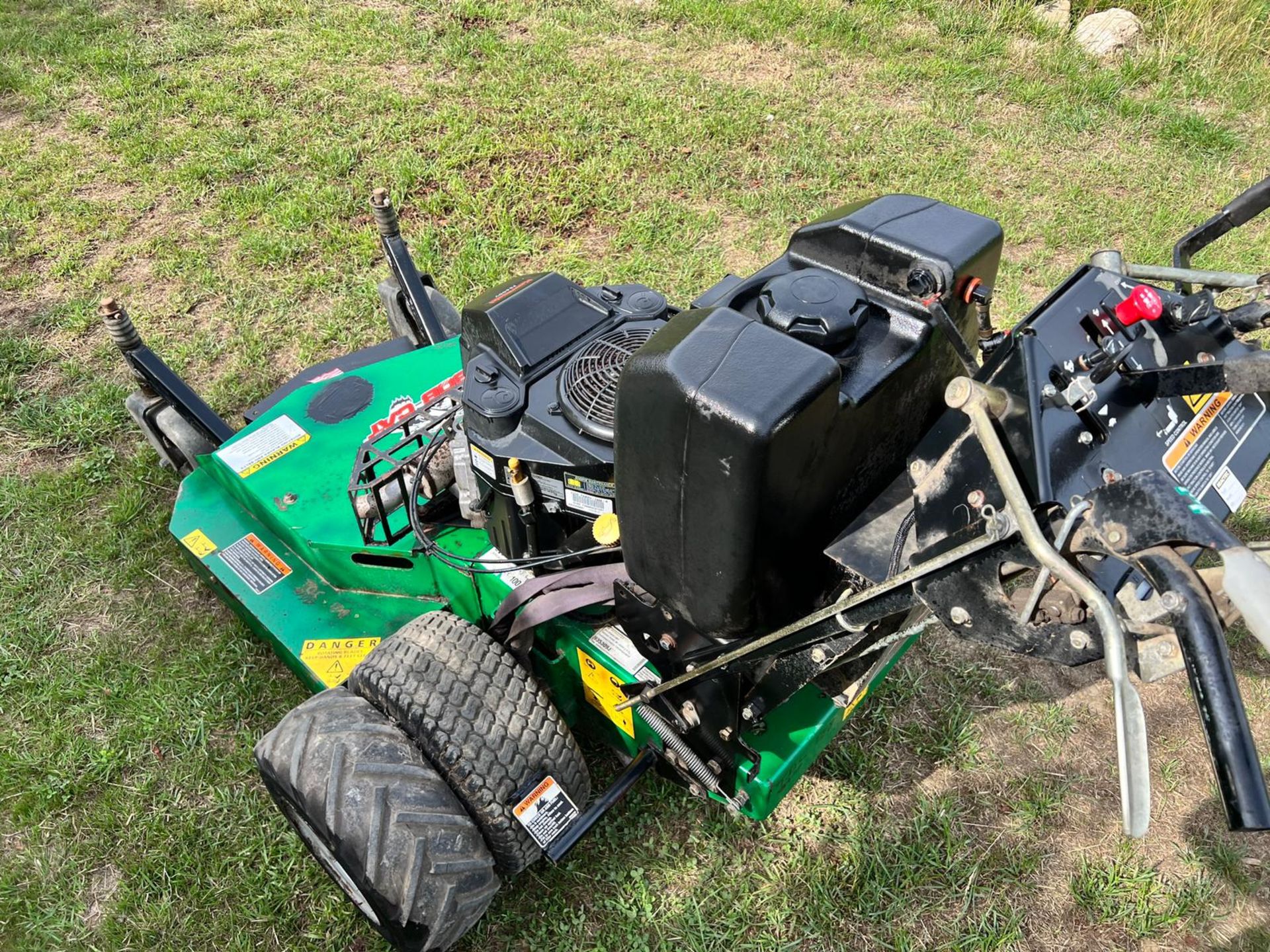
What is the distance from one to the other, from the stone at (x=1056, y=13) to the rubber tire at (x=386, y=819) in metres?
6.97

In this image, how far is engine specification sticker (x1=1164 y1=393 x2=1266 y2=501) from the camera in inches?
66.5

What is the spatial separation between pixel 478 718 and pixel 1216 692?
154cm

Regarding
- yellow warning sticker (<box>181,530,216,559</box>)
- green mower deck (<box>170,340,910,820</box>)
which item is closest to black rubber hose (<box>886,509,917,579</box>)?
green mower deck (<box>170,340,910,820</box>)

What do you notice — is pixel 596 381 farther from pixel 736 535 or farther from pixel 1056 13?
pixel 1056 13

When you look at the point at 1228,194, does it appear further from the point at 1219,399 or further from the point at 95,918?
the point at 95,918

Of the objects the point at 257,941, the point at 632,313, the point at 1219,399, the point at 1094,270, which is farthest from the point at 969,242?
the point at 257,941

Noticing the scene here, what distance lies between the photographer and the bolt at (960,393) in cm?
127

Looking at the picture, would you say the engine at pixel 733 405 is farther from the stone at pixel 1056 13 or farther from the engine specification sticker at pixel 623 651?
the stone at pixel 1056 13

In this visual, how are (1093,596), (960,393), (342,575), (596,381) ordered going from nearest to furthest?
(1093,596), (960,393), (596,381), (342,575)

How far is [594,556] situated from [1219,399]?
134cm

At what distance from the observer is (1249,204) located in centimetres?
189

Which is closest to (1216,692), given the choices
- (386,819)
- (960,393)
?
(960,393)

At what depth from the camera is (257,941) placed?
95.7 inches

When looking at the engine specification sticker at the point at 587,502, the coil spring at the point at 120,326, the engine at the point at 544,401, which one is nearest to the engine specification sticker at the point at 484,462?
the engine at the point at 544,401
